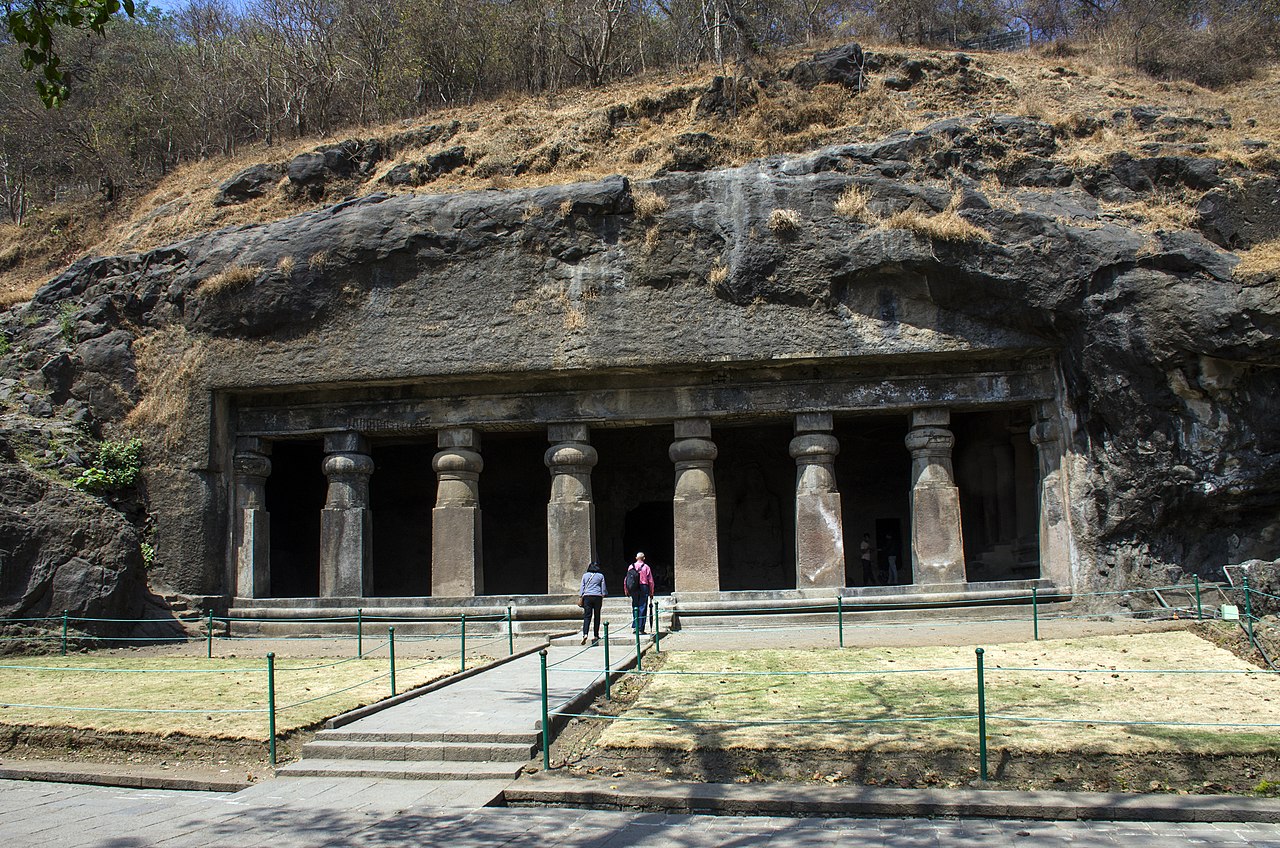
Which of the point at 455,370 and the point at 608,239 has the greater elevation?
the point at 608,239

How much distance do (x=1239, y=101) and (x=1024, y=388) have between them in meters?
7.49

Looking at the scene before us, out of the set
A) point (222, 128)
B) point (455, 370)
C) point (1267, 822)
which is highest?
point (222, 128)

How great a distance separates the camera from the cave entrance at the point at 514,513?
67.9 ft

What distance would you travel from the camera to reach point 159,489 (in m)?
15.7

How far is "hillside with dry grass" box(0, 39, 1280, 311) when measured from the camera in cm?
1597

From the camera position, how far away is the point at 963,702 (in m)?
7.72

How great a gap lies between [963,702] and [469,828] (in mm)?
4011

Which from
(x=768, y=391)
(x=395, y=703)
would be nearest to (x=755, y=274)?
(x=768, y=391)

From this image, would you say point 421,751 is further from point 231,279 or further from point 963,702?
point 231,279

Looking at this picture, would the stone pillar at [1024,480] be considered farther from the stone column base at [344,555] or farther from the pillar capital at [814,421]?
the stone column base at [344,555]

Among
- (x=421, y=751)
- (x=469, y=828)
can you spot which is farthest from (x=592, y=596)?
(x=469, y=828)

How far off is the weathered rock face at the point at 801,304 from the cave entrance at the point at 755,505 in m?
5.75

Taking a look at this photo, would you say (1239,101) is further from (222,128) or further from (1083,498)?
(222,128)

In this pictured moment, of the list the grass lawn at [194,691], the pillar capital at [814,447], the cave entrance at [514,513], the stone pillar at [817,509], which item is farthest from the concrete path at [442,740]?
the cave entrance at [514,513]
